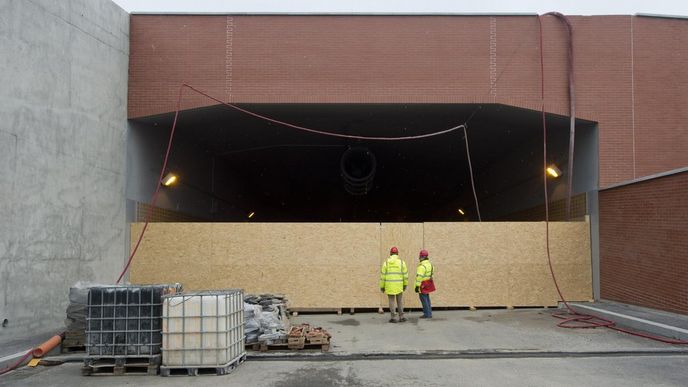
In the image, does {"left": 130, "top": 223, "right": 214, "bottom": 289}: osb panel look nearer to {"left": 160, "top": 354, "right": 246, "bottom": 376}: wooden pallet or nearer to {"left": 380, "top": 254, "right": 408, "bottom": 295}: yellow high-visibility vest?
{"left": 380, "top": 254, "right": 408, "bottom": 295}: yellow high-visibility vest

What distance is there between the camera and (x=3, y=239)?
972 cm

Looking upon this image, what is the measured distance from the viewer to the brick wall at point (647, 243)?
11.0m

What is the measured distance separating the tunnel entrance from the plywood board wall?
68.7 inches

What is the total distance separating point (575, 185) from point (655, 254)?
3509mm

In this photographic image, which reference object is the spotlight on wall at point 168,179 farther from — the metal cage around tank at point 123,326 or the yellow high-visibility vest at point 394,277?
the metal cage around tank at point 123,326

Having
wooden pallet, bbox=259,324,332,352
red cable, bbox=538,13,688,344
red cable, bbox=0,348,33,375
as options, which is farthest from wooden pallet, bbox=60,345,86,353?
red cable, bbox=538,13,688,344

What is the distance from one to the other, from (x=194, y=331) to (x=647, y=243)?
9717mm

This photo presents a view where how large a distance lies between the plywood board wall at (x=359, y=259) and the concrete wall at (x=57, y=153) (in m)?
1.67

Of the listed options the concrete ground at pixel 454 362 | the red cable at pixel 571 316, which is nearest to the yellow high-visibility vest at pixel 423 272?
the concrete ground at pixel 454 362

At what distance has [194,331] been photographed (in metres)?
7.66

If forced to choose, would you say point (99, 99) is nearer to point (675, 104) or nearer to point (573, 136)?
point (573, 136)

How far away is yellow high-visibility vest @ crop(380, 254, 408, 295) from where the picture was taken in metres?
Result: 12.4

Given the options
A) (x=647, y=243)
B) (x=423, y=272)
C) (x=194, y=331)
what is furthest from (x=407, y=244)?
(x=194, y=331)

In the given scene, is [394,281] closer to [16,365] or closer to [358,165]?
[16,365]
